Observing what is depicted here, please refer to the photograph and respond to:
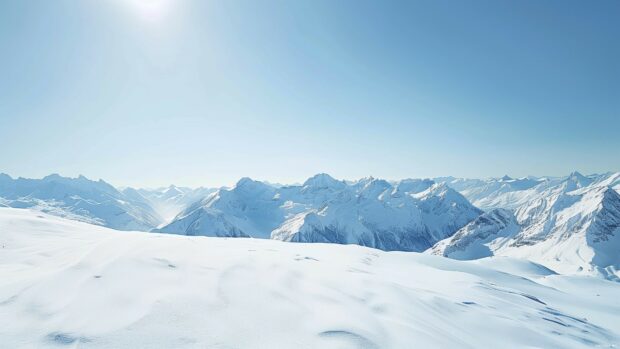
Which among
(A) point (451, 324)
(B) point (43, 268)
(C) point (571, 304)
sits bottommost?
(C) point (571, 304)

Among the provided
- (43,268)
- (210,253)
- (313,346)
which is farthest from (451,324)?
(43,268)

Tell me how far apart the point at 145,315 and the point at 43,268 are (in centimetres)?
641

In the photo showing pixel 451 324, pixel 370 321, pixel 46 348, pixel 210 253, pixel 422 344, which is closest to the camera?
pixel 46 348

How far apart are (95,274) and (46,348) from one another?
4.46m

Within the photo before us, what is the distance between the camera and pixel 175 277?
1107cm

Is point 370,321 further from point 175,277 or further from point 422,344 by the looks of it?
point 175,277

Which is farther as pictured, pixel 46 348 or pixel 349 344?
pixel 349 344

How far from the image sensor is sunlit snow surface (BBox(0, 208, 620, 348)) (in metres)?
7.36

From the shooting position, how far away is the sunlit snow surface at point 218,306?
7.36 meters

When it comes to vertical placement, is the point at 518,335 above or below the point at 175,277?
below

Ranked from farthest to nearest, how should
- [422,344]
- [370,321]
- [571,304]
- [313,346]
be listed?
1. [571,304]
2. [370,321]
3. [422,344]
4. [313,346]

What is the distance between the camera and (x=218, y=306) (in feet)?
29.8

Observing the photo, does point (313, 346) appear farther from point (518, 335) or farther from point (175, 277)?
point (518, 335)

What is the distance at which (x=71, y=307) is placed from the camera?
8250 millimetres
